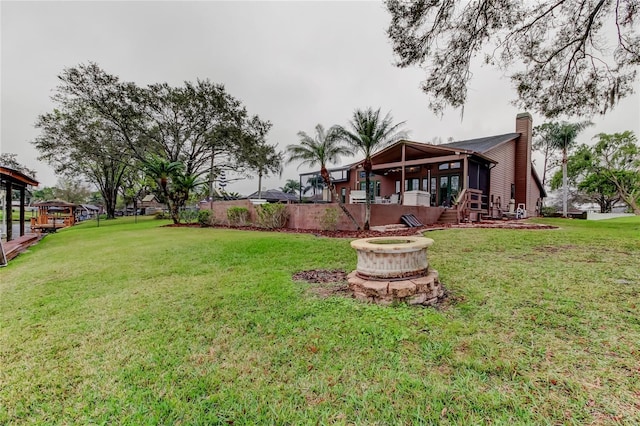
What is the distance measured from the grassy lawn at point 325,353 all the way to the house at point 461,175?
34.9 feet

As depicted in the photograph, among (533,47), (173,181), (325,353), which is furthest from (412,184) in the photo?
(325,353)

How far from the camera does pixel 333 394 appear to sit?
1.98 meters

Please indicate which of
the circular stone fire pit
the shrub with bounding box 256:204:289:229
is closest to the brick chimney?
the shrub with bounding box 256:204:289:229

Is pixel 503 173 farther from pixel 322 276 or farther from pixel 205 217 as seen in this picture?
pixel 205 217

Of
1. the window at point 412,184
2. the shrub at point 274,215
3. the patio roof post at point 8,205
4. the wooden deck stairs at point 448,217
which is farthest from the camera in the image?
the window at point 412,184

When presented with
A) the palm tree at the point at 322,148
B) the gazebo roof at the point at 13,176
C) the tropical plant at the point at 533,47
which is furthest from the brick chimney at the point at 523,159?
the gazebo roof at the point at 13,176

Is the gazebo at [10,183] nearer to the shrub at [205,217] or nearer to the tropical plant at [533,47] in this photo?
the shrub at [205,217]

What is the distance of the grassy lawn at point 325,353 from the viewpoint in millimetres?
1842

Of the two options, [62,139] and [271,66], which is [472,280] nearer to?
[271,66]

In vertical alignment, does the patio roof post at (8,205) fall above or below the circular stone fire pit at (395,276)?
above

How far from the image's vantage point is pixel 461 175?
15.8 meters

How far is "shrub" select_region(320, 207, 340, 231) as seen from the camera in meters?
11.8

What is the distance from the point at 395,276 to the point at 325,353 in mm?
1471

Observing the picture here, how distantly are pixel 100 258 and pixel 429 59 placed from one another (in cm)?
935
